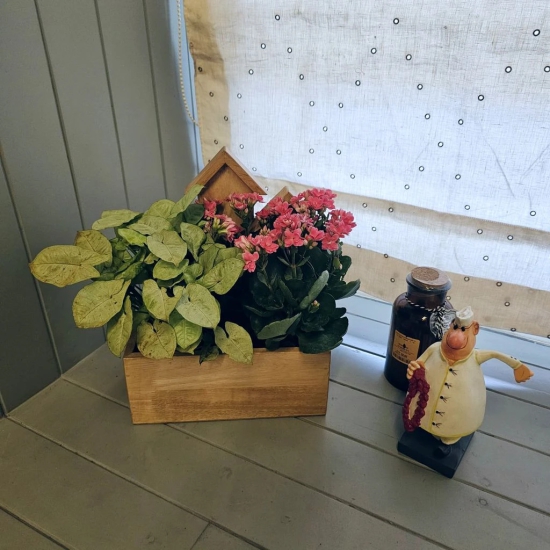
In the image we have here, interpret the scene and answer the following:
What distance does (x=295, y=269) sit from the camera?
72 centimetres

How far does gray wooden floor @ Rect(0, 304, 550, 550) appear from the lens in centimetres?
65

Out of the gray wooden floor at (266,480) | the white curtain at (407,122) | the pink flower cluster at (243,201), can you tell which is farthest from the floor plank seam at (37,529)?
the white curtain at (407,122)

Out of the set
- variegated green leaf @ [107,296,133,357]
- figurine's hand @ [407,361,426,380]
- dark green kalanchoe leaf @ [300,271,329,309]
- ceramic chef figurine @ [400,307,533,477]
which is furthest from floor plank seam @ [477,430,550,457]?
variegated green leaf @ [107,296,133,357]

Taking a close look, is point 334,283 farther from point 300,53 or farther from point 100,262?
point 300,53

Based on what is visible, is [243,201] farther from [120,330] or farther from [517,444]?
[517,444]

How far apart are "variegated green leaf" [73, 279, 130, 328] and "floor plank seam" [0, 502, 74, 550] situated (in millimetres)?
280

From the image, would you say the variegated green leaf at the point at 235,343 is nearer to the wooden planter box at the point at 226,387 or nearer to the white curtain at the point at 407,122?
the wooden planter box at the point at 226,387

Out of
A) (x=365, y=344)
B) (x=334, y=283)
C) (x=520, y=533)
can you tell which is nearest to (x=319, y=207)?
(x=334, y=283)

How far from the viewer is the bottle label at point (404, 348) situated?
845 mm

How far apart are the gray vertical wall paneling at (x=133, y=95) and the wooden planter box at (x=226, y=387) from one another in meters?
0.43

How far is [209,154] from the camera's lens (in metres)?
1.15

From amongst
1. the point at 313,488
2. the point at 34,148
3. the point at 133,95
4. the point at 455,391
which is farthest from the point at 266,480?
the point at 133,95

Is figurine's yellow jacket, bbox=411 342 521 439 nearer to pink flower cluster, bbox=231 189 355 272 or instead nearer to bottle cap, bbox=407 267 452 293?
bottle cap, bbox=407 267 452 293

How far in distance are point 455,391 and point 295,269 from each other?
29cm
